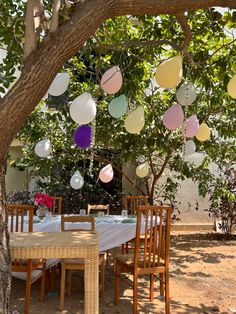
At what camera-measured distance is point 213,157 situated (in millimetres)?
9078

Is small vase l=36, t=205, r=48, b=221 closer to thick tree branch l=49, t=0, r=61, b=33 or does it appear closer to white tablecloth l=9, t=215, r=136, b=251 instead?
white tablecloth l=9, t=215, r=136, b=251

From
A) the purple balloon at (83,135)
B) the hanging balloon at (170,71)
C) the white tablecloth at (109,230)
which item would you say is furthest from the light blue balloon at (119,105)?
the white tablecloth at (109,230)

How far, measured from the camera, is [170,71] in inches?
167

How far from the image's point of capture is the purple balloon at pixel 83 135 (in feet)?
19.9

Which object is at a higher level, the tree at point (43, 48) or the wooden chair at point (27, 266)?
the tree at point (43, 48)

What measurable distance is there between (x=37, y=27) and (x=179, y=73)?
170 centimetres

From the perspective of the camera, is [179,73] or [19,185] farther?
[19,185]

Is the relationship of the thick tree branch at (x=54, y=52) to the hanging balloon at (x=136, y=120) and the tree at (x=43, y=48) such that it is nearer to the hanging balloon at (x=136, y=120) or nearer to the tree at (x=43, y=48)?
the tree at (x=43, y=48)

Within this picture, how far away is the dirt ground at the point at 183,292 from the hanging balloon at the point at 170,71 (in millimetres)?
2631

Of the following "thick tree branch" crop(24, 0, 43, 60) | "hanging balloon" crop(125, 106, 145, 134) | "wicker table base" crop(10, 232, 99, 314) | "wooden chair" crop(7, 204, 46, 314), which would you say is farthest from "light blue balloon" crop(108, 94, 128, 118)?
"wicker table base" crop(10, 232, 99, 314)

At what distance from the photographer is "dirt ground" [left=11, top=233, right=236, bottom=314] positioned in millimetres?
4980

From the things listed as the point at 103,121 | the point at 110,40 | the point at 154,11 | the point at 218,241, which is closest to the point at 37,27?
the point at 154,11

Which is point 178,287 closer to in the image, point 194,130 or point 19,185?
point 194,130

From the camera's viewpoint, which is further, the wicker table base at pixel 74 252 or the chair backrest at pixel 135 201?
the chair backrest at pixel 135 201
